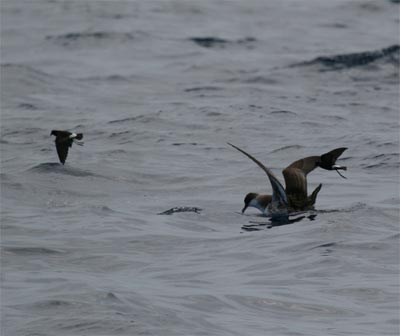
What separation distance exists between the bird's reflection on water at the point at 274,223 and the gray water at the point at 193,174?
63 millimetres

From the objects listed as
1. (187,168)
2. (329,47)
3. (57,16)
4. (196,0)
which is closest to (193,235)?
(187,168)

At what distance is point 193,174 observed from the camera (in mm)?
17438

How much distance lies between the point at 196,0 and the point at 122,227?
86.8ft

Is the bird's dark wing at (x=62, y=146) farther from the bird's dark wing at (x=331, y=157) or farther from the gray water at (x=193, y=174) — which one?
the bird's dark wing at (x=331, y=157)

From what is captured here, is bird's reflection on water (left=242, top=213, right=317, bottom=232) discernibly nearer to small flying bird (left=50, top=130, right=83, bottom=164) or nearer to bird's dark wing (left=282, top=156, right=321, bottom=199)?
bird's dark wing (left=282, top=156, right=321, bottom=199)

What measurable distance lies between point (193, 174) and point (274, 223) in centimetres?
376

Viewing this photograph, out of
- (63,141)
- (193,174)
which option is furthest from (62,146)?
(193,174)

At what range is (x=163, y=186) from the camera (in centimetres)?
1667

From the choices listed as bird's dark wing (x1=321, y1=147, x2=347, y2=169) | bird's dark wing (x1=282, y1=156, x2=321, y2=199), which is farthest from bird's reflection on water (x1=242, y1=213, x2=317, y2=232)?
bird's dark wing (x1=321, y1=147, x2=347, y2=169)

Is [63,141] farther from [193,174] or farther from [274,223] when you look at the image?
[274,223]

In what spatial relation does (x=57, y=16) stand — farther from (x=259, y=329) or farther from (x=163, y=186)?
(x=259, y=329)

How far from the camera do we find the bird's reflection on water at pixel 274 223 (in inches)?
540

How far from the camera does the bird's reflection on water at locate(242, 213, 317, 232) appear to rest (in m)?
13.7

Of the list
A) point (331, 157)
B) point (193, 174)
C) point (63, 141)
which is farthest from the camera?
point (193, 174)
